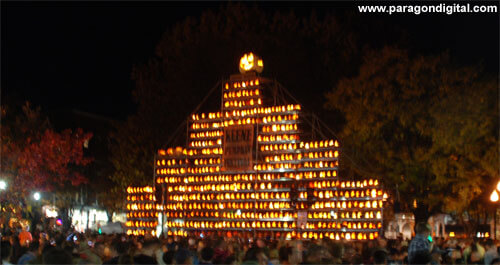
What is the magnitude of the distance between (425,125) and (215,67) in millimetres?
14222

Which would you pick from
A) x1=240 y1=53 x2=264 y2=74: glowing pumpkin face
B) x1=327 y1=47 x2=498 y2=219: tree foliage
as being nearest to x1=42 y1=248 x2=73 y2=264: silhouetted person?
x1=327 y1=47 x2=498 y2=219: tree foliage

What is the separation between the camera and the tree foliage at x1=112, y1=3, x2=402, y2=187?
35312 millimetres

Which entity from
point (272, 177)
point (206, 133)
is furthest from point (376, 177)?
point (206, 133)

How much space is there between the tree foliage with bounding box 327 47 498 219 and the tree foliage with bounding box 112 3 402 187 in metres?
7.20

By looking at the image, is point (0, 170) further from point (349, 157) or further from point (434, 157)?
point (434, 157)

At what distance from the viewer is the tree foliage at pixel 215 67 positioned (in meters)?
35.3

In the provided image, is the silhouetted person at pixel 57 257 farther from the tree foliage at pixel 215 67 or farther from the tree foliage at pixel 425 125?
the tree foliage at pixel 215 67

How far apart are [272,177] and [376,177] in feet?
14.1

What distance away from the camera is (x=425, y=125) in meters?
26.1

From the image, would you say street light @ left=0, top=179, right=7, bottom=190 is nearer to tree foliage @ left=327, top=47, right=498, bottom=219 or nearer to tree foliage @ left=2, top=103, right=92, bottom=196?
tree foliage @ left=2, top=103, right=92, bottom=196

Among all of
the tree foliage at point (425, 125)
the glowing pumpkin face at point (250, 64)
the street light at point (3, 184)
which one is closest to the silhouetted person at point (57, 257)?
the tree foliage at point (425, 125)

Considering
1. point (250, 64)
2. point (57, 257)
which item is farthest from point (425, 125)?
point (57, 257)

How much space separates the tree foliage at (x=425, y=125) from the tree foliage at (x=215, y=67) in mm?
7202

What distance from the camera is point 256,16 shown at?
38406 mm
